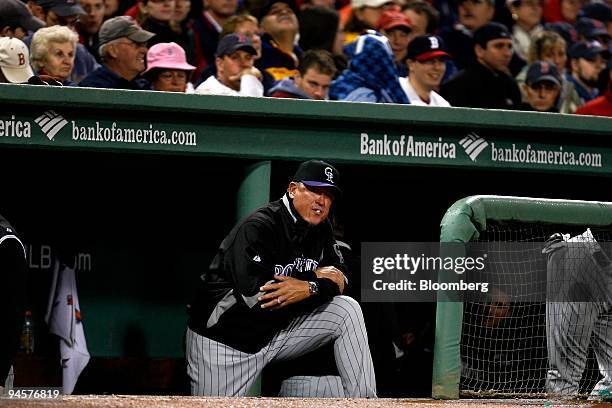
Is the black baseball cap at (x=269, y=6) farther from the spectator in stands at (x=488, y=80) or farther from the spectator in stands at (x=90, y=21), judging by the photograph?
the spectator in stands at (x=488, y=80)

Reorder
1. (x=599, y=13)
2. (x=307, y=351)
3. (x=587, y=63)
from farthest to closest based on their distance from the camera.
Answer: (x=599, y=13) < (x=587, y=63) < (x=307, y=351)

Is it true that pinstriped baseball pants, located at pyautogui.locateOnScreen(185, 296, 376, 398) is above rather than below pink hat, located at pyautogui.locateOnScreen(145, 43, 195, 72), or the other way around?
below

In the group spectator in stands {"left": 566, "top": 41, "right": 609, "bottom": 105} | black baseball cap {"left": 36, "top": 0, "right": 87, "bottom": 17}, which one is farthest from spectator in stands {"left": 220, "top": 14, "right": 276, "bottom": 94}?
spectator in stands {"left": 566, "top": 41, "right": 609, "bottom": 105}

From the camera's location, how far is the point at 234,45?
23.2ft

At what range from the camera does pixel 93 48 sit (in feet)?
24.6

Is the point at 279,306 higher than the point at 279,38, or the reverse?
the point at 279,38

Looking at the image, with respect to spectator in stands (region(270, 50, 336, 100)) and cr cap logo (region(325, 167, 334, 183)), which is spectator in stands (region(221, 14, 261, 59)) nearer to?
spectator in stands (region(270, 50, 336, 100))

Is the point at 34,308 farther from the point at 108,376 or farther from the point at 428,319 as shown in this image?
the point at 428,319

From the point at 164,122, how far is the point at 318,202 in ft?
2.80

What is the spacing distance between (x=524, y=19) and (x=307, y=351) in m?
6.08

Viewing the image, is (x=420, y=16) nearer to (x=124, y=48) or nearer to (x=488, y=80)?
(x=488, y=80)

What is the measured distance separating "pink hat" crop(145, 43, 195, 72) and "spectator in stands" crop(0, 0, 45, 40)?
A: 2.40ft

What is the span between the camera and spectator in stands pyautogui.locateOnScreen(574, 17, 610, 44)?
10.5 metres

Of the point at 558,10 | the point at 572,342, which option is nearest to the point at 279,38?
the point at 572,342
